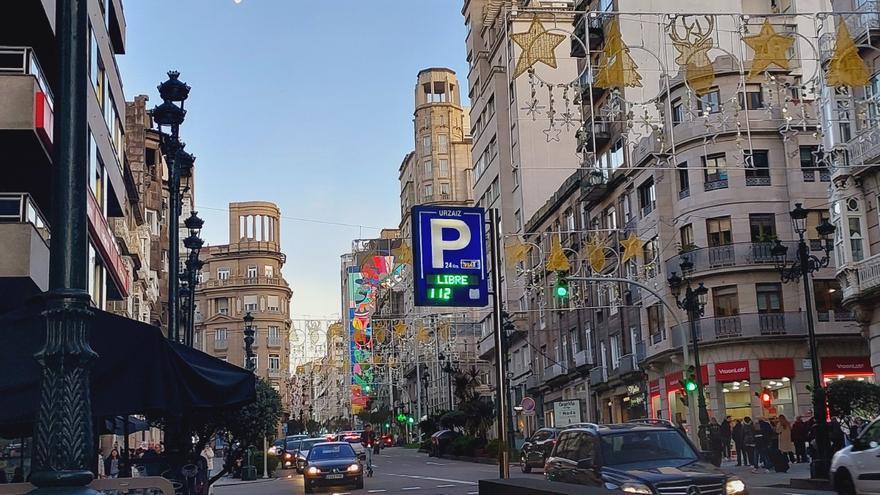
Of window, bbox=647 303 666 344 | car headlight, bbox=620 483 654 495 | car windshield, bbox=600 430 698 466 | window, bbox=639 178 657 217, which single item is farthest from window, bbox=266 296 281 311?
car headlight, bbox=620 483 654 495

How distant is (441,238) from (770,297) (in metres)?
30.2

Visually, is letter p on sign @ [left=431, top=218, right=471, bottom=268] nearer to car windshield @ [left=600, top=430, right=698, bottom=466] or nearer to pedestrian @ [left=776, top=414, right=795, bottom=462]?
car windshield @ [left=600, top=430, right=698, bottom=466]

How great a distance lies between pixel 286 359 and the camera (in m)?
112

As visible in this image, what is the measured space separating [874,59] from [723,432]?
14.0m

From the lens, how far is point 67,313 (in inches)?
291

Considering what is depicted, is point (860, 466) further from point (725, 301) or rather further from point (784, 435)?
point (725, 301)

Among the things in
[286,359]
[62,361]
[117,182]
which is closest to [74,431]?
[62,361]

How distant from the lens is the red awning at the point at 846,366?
46500 mm

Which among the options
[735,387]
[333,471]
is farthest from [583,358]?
[333,471]

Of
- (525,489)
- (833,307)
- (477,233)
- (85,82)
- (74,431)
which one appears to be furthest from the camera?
(833,307)

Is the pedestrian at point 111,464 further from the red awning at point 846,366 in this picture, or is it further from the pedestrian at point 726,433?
the red awning at point 846,366

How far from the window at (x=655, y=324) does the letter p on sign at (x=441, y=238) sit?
1206 inches

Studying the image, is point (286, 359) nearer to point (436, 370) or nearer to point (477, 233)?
point (436, 370)

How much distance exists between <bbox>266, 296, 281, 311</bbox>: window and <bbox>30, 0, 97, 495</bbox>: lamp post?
336 ft
